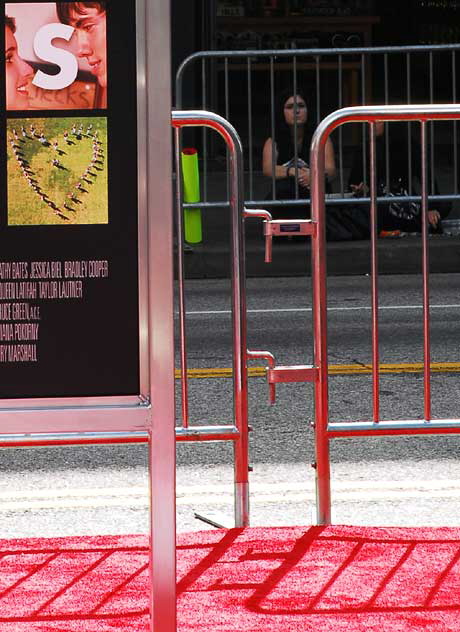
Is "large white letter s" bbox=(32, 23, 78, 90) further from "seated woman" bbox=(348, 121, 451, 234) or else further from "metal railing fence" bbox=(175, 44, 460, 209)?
"seated woman" bbox=(348, 121, 451, 234)

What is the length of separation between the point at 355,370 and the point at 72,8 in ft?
16.6

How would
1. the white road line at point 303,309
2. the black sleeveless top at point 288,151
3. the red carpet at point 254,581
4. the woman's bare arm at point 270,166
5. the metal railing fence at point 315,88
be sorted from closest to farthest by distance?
the red carpet at point 254,581 < the white road line at point 303,309 < the woman's bare arm at point 270,166 < the black sleeveless top at point 288,151 < the metal railing fence at point 315,88

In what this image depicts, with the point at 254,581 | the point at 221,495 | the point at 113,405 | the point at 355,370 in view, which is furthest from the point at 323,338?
the point at 355,370

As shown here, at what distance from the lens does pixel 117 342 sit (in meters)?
3.29

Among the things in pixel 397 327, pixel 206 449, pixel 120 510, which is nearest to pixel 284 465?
pixel 206 449

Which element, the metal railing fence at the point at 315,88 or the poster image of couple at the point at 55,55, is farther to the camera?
the metal railing fence at the point at 315,88

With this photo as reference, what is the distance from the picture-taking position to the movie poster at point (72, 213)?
10.5 feet

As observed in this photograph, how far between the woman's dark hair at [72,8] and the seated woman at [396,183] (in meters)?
9.61

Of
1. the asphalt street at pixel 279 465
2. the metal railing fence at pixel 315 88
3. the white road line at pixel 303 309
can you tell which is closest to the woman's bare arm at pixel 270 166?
the metal railing fence at pixel 315 88

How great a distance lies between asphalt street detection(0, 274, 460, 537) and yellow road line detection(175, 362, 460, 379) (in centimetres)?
2

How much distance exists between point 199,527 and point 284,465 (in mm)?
974

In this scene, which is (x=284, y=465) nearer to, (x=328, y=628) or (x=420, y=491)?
(x=420, y=491)

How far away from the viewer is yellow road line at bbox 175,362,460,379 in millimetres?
7945

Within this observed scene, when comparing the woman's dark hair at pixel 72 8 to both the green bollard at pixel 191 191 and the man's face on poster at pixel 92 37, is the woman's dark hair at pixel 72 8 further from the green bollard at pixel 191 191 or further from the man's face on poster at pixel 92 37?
the green bollard at pixel 191 191
